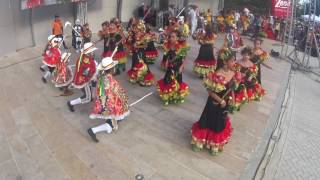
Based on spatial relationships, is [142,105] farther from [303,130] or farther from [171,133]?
[303,130]

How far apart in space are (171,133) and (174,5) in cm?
1386

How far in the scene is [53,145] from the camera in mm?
6754

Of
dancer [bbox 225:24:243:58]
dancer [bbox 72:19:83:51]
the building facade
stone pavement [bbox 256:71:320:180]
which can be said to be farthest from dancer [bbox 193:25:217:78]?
the building facade

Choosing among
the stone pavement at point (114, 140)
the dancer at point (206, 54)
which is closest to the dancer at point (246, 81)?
the stone pavement at point (114, 140)

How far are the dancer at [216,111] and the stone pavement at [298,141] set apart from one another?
3.58 ft

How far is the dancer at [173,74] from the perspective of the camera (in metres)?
8.12

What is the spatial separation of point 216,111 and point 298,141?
2659 millimetres

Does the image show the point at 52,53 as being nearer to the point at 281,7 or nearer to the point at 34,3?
the point at 34,3

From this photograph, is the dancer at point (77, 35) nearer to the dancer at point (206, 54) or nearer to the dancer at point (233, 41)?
the dancer at point (206, 54)

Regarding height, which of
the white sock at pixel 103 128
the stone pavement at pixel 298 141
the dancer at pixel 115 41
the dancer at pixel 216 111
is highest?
the dancer at pixel 115 41

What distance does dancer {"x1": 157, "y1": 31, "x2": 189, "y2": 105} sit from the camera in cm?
812

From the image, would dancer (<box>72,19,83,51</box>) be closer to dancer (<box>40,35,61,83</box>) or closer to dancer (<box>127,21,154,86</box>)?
dancer (<box>40,35,61,83</box>)

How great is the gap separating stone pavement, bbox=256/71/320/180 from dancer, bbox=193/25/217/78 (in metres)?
2.58

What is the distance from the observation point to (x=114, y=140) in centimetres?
693
